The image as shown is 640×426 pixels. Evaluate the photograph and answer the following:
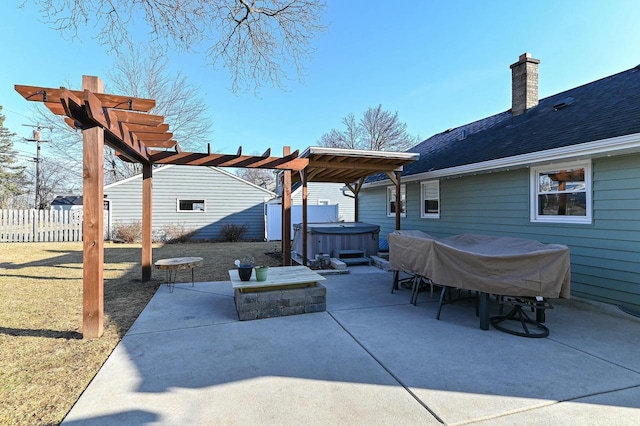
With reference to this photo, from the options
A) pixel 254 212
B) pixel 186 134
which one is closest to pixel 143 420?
pixel 254 212

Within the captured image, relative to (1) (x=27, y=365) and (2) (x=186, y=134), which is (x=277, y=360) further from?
(2) (x=186, y=134)

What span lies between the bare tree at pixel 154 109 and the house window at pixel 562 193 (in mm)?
16392

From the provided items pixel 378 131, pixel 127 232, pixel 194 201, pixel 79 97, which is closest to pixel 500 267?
pixel 79 97

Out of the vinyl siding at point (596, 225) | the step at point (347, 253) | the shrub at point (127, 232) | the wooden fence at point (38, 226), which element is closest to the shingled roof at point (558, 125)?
the vinyl siding at point (596, 225)

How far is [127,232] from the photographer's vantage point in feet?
45.8

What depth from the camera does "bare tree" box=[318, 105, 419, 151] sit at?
27.0 meters

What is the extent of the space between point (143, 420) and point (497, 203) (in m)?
7.04

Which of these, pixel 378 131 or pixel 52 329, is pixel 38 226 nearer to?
pixel 52 329

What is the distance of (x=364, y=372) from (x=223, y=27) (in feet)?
19.2

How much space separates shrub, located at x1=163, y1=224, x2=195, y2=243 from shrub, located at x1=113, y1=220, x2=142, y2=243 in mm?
1156

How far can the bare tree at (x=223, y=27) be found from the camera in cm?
439

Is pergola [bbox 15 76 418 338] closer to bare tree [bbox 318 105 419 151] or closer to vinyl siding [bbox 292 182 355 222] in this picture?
vinyl siding [bbox 292 182 355 222]

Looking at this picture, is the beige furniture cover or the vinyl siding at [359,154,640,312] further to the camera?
the vinyl siding at [359,154,640,312]

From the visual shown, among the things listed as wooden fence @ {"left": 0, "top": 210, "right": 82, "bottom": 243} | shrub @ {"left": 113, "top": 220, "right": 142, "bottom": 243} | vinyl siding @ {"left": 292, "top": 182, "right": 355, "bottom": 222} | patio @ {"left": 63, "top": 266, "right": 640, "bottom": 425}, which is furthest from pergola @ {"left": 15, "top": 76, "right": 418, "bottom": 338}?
vinyl siding @ {"left": 292, "top": 182, "right": 355, "bottom": 222}
